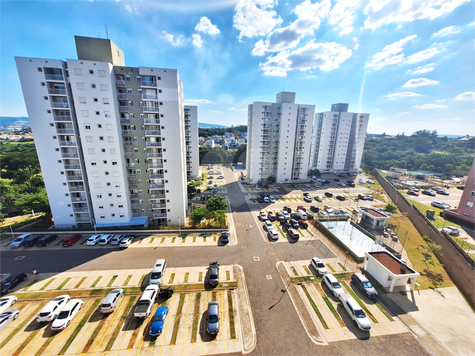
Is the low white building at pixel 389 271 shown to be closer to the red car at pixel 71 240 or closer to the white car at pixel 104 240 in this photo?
the white car at pixel 104 240

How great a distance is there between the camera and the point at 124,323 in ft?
57.0

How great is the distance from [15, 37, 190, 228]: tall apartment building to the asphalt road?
25.2ft

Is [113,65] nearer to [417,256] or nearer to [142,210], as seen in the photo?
[142,210]

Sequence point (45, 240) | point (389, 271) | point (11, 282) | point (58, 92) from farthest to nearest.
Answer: point (45, 240) → point (58, 92) → point (389, 271) → point (11, 282)

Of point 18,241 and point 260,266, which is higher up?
point 18,241

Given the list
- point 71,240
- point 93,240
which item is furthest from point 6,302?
point 71,240

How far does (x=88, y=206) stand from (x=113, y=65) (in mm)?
23777

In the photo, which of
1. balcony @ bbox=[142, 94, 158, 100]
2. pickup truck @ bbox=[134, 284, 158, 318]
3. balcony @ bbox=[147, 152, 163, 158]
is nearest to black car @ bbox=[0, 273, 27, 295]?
pickup truck @ bbox=[134, 284, 158, 318]

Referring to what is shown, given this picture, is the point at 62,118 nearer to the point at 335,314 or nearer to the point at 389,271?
the point at 335,314

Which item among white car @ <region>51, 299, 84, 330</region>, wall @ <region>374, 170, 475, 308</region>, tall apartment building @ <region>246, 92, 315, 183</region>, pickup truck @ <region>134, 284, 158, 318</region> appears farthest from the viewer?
tall apartment building @ <region>246, 92, 315, 183</region>

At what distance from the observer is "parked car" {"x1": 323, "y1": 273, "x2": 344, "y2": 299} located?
66.7ft

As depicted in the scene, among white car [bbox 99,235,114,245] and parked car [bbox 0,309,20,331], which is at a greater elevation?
white car [bbox 99,235,114,245]

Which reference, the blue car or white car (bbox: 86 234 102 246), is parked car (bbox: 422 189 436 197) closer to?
the blue car

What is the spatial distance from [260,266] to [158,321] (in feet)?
43.5
